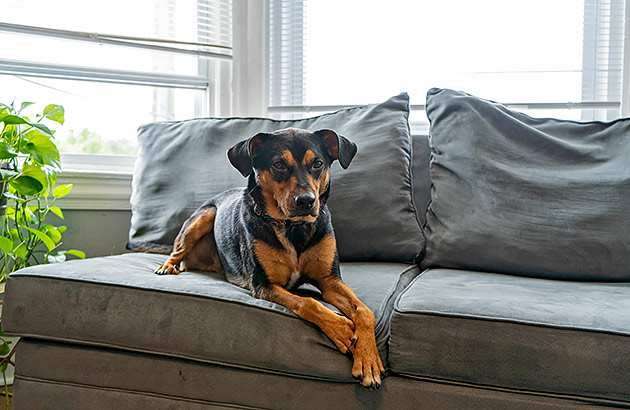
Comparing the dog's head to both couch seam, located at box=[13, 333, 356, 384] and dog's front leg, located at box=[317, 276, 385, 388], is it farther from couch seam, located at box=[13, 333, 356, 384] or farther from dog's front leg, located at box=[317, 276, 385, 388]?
couch seam, located at box=[13, 333, 356, 384]

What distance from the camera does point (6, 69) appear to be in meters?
2.58

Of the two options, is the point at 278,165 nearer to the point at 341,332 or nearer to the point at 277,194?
the point at 277,194

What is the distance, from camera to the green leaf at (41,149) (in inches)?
78.2

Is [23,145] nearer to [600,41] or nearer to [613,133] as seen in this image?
[613,133]

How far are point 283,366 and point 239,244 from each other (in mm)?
519

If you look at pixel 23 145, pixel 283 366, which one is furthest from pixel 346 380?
pixel 23 145

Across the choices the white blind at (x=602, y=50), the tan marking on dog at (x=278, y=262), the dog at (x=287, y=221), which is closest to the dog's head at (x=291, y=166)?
the dog at (x=287, y=221)

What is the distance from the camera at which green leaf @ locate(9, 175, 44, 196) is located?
6.42 ft

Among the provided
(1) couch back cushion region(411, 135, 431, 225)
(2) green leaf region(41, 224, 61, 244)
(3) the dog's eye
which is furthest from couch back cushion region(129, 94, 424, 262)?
(3) the dog's eye

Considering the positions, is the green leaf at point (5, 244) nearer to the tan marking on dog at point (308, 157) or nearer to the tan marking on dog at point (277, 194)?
the tan marking on dog at point (277, 194)

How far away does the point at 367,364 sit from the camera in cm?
128

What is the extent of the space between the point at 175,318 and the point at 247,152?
20.5 inches

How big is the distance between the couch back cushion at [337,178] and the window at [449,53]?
574 mm

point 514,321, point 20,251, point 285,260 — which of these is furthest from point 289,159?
point 20,251
